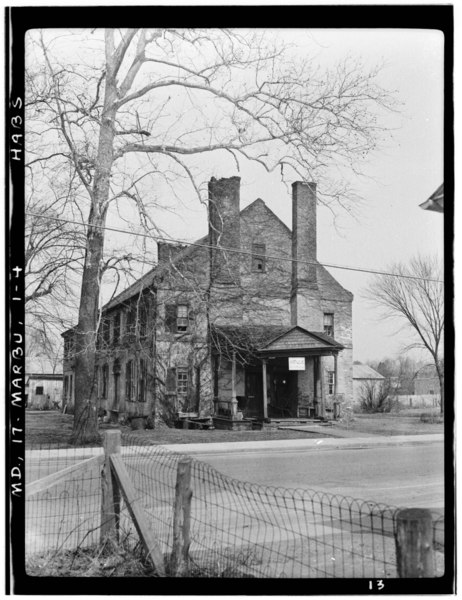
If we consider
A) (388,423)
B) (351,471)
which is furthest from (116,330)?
(351,471)

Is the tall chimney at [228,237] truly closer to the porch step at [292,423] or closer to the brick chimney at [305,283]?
the brick chimney at [305,283]

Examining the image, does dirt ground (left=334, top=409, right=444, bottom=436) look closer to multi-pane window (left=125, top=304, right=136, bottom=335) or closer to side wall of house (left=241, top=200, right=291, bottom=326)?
side wall of house (left=241, top=200, right=291, bottom=326)

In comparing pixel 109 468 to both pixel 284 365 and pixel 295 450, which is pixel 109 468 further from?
pixel 284 365

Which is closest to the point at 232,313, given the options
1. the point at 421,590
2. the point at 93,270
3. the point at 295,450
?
the point at 295,450

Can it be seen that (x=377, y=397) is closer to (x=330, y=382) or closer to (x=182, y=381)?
(x=330, y=382)

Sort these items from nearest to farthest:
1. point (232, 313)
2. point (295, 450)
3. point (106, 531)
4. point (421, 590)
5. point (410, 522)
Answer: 1. point (410, 522)
2. point (421, 590)
3. point (106, 531)
4. point (295, 450)
5. point (232, 313)

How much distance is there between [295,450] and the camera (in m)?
18.6

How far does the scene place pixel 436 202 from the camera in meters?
6.14

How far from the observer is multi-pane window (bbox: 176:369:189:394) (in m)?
25.3

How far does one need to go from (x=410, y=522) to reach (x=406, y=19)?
166 inches

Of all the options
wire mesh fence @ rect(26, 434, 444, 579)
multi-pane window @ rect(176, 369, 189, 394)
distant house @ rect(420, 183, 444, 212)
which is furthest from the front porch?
distant house @ rect(420, 183, 444, 212)

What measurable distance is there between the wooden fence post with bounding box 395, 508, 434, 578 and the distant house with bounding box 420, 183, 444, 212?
117 inches

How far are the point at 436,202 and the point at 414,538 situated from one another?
10.4 feet

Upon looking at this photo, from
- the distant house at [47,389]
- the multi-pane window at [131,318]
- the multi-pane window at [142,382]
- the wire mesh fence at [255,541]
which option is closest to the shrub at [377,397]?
the multi-pane window at [142,382]
